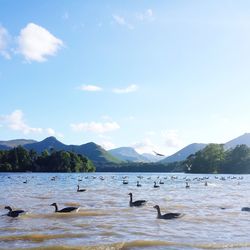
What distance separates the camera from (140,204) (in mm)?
36656

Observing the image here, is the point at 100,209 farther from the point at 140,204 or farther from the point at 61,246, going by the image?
the point at 61,246

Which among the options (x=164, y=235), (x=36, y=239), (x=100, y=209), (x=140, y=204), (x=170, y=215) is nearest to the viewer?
(x=36, y=239)

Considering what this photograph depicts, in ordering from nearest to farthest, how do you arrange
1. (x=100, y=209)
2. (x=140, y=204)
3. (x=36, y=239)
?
(x=36, y=239), (x=100, y=209), (x=140, y=204)

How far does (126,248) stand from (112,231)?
384cm

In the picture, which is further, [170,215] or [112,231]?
[170,215]

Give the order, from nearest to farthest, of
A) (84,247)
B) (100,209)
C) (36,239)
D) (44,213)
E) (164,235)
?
1. (84,247)
2. (36,239)
3. (164,235)
4. (44,213)
5. (100,209)

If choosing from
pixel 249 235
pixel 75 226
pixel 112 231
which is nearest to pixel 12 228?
pixel 75 226

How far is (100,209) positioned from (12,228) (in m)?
10.0

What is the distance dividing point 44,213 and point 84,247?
41.4ft

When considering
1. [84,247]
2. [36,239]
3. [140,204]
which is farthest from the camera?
[140,204]

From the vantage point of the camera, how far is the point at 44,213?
30.8 m

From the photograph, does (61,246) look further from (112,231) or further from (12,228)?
(12,228)

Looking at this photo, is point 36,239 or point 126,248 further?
point 36,239

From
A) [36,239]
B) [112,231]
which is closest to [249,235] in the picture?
[112,231]
